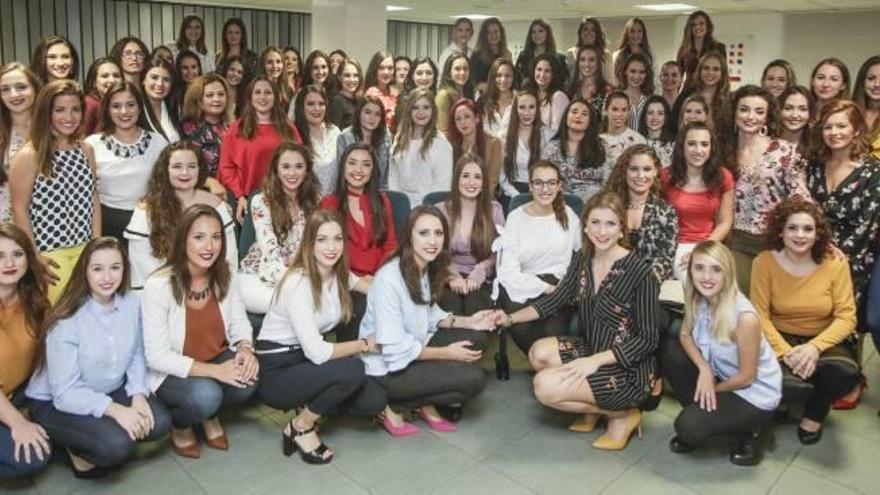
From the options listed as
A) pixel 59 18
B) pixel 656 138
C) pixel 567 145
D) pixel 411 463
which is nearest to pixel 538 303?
pixel 411 463

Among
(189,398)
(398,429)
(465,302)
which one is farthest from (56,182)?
(465,302)

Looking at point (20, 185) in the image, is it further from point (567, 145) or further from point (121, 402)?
point (567, 145)

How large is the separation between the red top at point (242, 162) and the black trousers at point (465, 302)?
129 centimetres

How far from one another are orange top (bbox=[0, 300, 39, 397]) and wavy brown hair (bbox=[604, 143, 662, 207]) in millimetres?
2758

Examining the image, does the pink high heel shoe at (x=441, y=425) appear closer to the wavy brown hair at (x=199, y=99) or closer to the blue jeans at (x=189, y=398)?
the blue jeans at (x=189, y=398)

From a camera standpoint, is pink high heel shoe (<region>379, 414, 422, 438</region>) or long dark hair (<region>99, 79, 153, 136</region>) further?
long dark hair (<region>99, 79, 153, 136</region>)

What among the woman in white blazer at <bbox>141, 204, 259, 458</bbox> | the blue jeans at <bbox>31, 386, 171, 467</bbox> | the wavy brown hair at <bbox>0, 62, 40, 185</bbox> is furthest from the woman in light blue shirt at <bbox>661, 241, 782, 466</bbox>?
the wavy brown hair at <bbox>0, 62, 40, 185</bbox>

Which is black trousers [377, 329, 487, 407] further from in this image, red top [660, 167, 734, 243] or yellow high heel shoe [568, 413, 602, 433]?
red top [660, 167, 734, 243]

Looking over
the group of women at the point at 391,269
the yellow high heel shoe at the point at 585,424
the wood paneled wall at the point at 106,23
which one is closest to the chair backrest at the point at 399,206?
the group of women at the point at 391,269

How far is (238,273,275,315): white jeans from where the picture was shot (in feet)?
11.0

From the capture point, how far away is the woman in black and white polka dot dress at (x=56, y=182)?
3.11 m

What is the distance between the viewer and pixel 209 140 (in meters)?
4.23

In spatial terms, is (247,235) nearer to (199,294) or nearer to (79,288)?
(199,294)

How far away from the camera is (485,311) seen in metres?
3.52
